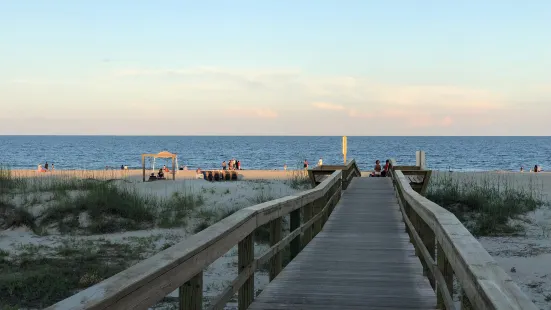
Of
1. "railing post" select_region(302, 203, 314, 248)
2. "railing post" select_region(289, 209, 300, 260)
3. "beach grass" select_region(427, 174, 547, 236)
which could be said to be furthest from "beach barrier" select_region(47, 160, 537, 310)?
Answer: "beach grass" select_region(427, 174, 547, 236)

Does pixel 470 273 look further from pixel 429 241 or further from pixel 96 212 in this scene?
pixel 96 212

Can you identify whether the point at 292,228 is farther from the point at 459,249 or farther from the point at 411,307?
the point at 459,249

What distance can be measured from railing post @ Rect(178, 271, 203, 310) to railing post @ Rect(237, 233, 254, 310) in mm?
1168

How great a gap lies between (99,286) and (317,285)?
3.90 meters

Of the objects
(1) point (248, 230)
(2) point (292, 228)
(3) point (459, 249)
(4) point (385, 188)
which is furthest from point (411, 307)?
(4) point (385, 188)

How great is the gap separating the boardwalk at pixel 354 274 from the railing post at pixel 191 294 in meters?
1.75

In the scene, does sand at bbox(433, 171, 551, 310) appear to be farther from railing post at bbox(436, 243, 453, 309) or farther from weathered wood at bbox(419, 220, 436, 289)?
railing post at bbox(436, 243, 453, 309)

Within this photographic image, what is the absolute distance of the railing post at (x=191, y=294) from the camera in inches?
129

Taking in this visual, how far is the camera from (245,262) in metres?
4.62

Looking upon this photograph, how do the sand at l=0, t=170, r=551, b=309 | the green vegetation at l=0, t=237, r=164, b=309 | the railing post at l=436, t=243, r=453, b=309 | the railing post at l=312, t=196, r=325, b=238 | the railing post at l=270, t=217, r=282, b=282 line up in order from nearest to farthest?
the railing post at l=436, t=243, r=453, b=309 < the railing post at l=270, t=217, r=282, b=282 < the green vegetation at l=0, t=237, r=164, b=309 < the railing post at l=312, t=196, r=325, b=238 < the sand at l=0, t=170, r=551, b=309

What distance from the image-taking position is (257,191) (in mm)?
22594

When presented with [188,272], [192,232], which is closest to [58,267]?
[192,232]

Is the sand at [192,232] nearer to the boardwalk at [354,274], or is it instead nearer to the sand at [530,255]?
the boardwalk at [354,274]

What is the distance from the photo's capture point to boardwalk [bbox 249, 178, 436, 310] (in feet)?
17.3
